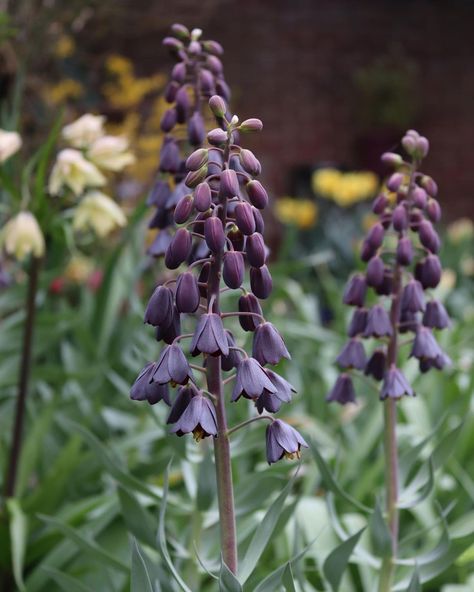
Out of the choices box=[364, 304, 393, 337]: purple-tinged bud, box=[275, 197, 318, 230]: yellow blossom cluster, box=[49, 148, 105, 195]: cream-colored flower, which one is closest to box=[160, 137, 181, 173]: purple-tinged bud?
box=[49, 148, 105, 195]: cream-colored flower

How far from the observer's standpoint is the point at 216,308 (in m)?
1.09

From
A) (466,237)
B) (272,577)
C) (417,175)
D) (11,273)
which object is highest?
(417,175)

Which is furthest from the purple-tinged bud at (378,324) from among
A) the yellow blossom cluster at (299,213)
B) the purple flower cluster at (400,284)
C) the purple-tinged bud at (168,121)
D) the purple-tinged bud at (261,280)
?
the yellow blossom cluster at (299,213)

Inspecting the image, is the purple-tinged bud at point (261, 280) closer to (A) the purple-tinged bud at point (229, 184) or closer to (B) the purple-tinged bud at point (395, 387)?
(A) the purple-tinged bud at point (229, 184)

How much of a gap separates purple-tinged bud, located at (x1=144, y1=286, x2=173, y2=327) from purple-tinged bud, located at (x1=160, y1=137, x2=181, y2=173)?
2.07ft

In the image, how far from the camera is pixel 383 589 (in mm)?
1467

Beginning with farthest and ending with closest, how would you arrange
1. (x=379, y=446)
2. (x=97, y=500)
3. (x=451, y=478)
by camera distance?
(x=379, y=446), (x=451, y=478), (x=97, y=500)

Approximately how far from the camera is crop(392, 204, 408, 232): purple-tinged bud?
4.67 ft

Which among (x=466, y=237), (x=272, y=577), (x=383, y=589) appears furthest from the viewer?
(x=466, y=237)

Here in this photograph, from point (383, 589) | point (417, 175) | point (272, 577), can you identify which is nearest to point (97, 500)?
point (383, 589)

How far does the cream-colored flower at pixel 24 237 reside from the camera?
192 centimetres

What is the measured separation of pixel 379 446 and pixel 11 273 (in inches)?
49.9

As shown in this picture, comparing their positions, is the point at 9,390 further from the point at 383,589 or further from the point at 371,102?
the point at 371,102

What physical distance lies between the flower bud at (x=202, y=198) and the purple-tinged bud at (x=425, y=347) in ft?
1.75
